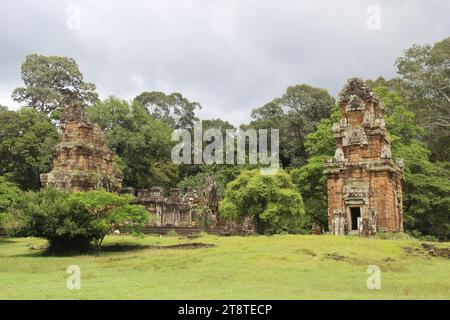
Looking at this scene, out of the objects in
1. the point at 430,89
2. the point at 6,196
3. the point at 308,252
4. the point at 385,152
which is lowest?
the point at 308,252

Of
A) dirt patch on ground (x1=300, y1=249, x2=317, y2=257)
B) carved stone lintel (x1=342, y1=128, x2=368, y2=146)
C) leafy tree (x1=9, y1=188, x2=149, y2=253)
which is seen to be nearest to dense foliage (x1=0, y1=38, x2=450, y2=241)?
leafy tree (x1=9, y1=188, x2=149, y2=253)

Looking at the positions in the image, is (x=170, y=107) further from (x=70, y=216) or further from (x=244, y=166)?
(x=70, y=216)

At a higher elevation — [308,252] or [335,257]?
[308,252]

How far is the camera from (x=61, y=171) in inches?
1422

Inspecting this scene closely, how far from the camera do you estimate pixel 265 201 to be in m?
36.1

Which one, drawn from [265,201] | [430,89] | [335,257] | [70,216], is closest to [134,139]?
[265,201]

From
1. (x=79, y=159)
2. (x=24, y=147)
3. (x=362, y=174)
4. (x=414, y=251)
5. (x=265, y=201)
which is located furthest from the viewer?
(x=24, y=147)

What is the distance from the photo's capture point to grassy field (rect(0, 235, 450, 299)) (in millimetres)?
14492

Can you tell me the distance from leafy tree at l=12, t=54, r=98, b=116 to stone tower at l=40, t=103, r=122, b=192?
2658 centimetres

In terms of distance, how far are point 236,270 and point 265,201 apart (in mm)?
16778

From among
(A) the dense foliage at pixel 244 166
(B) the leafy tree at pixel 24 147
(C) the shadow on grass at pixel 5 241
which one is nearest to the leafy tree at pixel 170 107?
(A) the dense foliage at pixel 244 166

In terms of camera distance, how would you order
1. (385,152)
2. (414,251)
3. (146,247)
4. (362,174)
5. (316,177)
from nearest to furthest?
(414,251) → (146,247) → (385,152) → (362,174) → (316,177)
